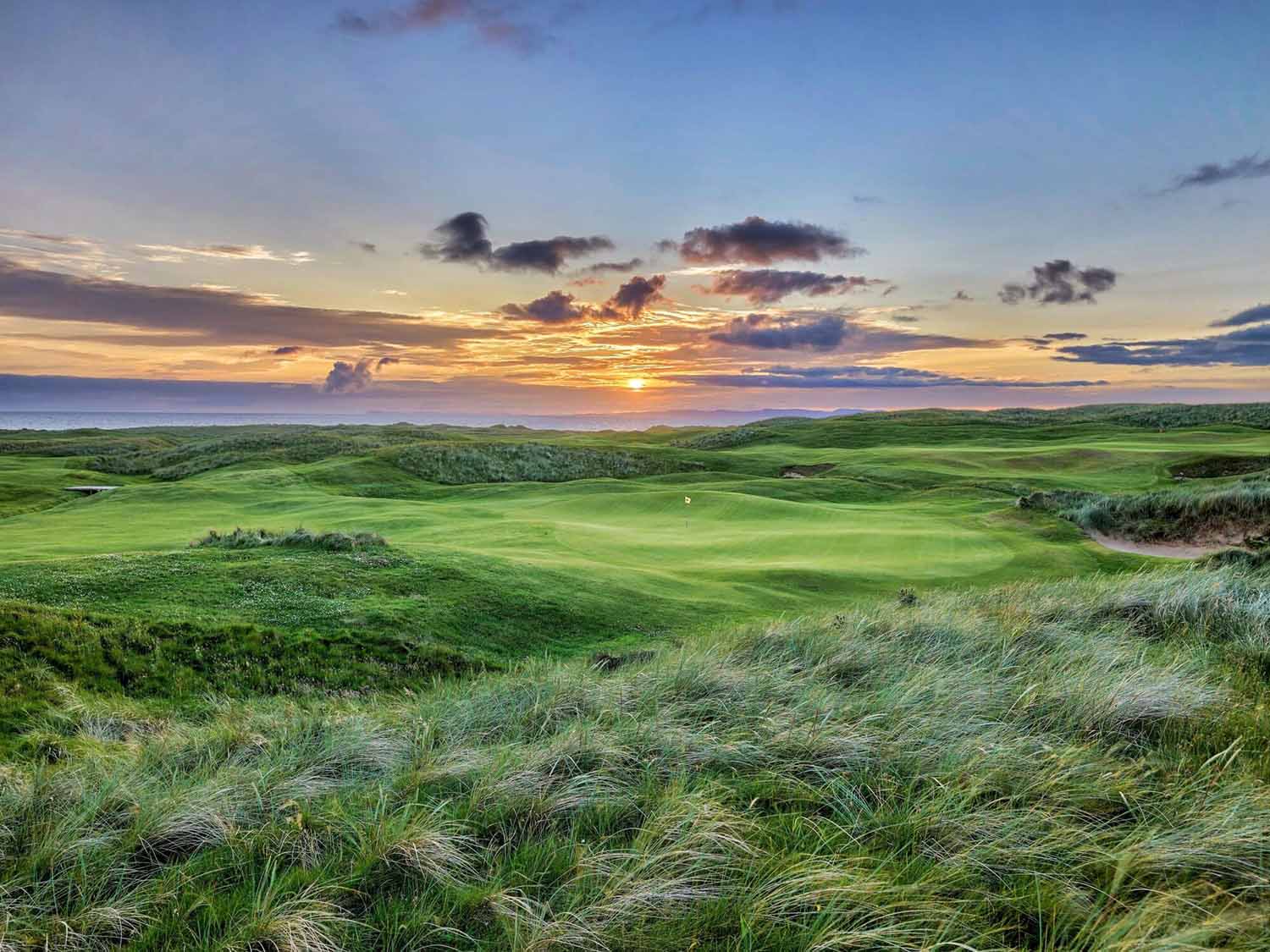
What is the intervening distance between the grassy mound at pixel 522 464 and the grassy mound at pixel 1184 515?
33.8 m

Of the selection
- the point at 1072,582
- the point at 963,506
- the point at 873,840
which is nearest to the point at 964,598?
the point at 1072,582

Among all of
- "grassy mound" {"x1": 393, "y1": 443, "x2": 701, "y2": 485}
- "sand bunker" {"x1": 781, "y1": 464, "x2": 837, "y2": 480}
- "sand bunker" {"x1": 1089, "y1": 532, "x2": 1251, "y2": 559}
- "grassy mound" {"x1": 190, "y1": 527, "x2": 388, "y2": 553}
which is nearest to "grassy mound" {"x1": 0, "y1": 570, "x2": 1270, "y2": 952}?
"grassy mound" {"x1": 190, "y1": 527, "x2": 388, "y2": 553}

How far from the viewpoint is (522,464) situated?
56.5 meters

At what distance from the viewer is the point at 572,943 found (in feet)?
9.90

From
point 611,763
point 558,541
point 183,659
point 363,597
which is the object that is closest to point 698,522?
point 558,541

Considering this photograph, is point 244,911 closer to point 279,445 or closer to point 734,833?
point 734,833

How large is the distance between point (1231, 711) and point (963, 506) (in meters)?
29.1

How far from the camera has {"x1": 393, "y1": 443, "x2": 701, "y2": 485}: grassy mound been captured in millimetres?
49812

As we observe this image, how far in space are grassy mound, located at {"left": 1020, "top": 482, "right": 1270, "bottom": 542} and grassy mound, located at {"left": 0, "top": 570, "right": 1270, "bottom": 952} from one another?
832 inches

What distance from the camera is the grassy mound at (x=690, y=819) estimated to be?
3.14 meters

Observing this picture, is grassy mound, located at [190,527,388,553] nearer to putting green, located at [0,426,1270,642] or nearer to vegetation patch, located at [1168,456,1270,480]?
putting green, located at [0,426,1270,642]

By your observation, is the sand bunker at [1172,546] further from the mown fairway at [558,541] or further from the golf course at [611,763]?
the golf course at [611,763]

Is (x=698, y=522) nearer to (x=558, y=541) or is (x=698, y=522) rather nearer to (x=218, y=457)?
(x=558, y=541)

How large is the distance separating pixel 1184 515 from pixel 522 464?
43.7 meters
